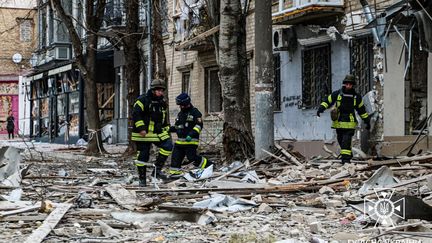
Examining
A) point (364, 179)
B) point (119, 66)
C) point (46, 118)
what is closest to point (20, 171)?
point (364, 179)

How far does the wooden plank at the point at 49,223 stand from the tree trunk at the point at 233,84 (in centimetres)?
670

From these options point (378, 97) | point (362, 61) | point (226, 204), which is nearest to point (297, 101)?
point (362, 61)

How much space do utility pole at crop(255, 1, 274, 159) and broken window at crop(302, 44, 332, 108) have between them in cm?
372

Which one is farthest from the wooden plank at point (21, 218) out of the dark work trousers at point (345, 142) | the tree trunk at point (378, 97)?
the tree trunk at point (378, 97)

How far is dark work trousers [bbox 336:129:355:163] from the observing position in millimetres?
12297

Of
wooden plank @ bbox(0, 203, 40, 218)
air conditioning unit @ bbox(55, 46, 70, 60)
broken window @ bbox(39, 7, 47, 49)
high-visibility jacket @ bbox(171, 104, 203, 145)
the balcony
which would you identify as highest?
broken window @ bbox(39, 7, 47, 49)

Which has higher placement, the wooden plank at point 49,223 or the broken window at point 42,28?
the broken window at point 42,28

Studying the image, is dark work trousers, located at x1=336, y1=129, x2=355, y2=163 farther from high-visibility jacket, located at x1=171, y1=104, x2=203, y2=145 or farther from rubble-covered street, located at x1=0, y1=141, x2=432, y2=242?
high-visibility jacket, located at x1=171, y1=104, x2=203, y2=145

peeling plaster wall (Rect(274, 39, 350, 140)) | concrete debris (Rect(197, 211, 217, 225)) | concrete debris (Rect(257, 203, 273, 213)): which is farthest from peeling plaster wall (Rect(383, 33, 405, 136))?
concrete debris (Rect(197, 211, 217, 225))

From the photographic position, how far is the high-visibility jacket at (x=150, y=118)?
11070 mm

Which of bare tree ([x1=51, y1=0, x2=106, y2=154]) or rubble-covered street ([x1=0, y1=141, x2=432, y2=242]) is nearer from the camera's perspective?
rubble-covered street ([x1=0, y1=141, x2=432, y2=242])

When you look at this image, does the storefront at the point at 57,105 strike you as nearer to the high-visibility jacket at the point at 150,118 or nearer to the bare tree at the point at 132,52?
the bare tree at the point at 132,52

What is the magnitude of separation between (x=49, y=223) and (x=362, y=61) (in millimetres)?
10840

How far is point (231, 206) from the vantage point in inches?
316
